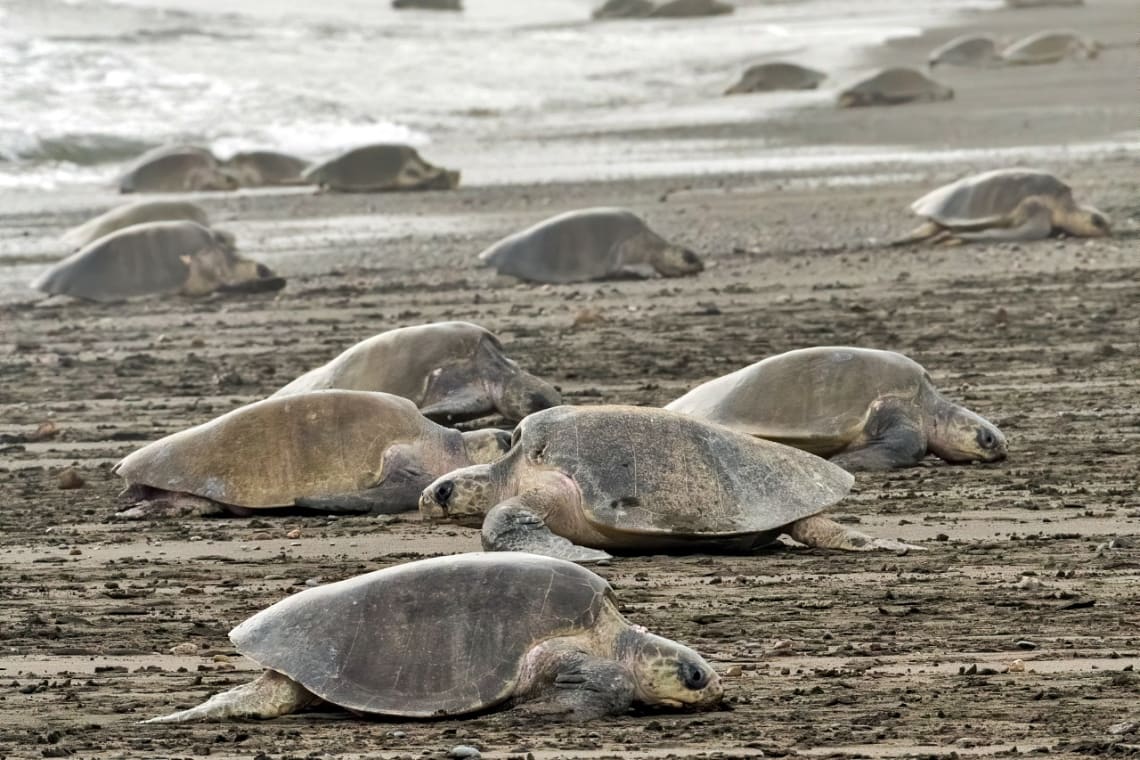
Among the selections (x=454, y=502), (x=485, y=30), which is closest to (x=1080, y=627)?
(x=454, y=502)

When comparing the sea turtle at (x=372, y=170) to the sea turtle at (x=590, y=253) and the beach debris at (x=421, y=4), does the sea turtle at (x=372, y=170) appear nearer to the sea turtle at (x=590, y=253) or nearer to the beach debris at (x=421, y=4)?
the sea turtle at (x=590, y=253)

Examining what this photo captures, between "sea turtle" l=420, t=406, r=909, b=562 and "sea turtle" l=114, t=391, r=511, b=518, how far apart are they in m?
0.76

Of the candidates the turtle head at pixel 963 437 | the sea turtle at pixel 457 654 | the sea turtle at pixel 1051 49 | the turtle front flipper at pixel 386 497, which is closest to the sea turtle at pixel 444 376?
the turtle front flipper at pixel 386 497

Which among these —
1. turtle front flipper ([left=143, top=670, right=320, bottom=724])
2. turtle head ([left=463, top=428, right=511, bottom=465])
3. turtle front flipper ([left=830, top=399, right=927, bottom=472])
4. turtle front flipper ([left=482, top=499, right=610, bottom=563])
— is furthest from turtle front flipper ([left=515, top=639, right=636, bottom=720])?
turtle front flipper ([left=830, top=399, right=927, bottom=472])

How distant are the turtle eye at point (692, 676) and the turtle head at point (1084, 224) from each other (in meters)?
9.53

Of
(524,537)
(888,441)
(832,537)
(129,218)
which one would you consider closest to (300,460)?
(524,537)

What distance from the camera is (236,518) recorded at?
Answer: 666 cm

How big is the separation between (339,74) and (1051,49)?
35.6 feet

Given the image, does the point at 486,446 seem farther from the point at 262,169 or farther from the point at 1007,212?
the point at 262,169

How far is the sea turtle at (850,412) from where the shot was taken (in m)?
7.06

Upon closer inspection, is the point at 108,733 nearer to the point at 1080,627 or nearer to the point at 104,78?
the point at 1080,627

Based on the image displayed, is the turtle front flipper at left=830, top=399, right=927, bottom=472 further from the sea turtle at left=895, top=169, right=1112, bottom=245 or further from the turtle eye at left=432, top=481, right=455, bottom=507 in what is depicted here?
the sea turtle at left=895, top=169, right=1112, bottom=245

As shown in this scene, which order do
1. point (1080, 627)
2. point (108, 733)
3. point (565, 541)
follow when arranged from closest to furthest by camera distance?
point (108, 733) < point (1080, 627) < point (565, 541)

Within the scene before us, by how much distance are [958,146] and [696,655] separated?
1571cm
